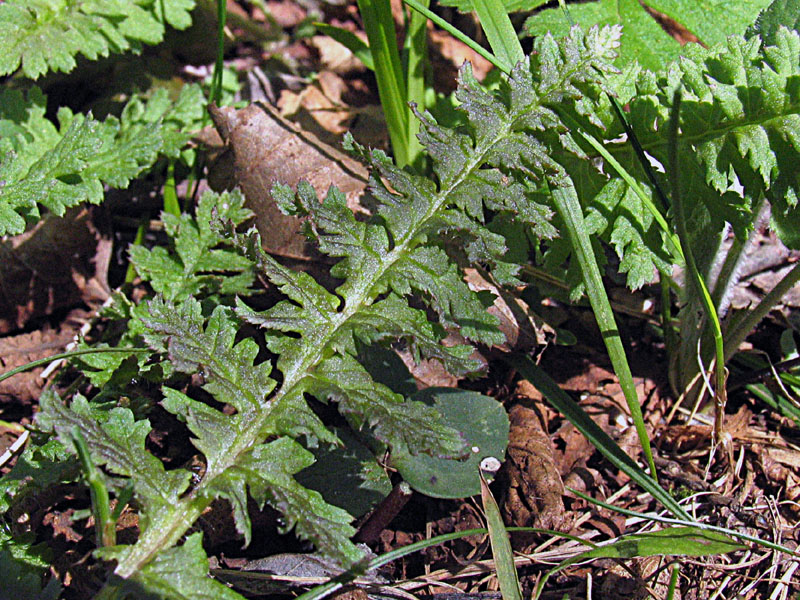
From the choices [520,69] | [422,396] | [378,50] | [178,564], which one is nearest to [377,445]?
[422,396]

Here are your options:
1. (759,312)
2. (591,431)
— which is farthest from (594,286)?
(759,312)

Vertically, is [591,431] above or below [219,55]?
below

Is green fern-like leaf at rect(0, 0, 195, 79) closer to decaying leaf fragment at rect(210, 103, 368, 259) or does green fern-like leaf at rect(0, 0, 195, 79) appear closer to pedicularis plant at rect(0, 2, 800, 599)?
pedicularis plant at rect(0, 2, 800, 599)

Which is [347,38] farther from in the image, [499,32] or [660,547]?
[660,547]

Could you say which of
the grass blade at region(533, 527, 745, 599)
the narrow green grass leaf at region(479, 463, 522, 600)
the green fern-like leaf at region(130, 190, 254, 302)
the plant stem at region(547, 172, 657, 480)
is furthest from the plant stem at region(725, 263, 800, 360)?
the green fern-like leaf at region(130, 190, 254, 302)

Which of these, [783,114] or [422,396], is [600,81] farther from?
[422,396]
